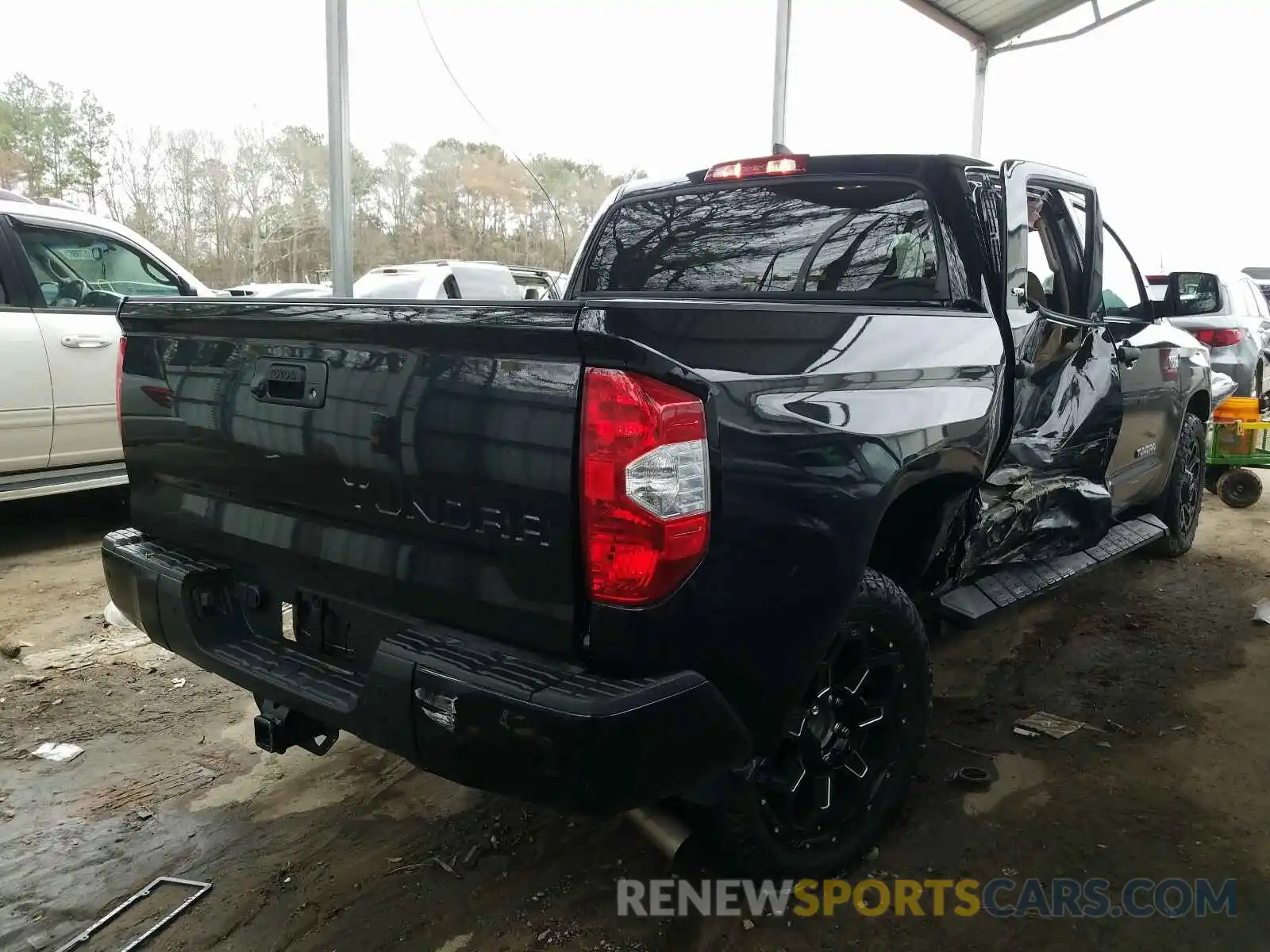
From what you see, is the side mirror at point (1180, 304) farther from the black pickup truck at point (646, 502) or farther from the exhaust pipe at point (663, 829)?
the exhaust pipe at point (663, 829)

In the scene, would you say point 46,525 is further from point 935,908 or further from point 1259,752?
point 1259,752

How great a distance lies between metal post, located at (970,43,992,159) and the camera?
13523 mm

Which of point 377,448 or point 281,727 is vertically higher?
point 377,448

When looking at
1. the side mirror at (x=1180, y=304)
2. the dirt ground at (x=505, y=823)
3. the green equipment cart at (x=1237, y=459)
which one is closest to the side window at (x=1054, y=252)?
the side mirror at (x=1180, y=304)

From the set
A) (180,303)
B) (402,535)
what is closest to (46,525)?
(180,303)

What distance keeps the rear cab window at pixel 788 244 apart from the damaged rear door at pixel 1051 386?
0.30 metres

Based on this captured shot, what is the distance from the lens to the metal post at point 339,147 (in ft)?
21.1

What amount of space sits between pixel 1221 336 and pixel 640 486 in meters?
8.89

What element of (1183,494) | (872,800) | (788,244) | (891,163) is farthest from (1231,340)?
(872,800)

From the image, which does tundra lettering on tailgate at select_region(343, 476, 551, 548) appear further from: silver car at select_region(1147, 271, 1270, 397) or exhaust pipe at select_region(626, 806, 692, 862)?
silver car at select_region(1147, 271, 1270, 397)

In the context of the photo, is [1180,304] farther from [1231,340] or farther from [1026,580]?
[1231,340]

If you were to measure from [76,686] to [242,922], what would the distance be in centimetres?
188

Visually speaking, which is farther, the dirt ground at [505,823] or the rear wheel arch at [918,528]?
the rear wheel arch at [918,528]

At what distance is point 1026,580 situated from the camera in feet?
11.1
